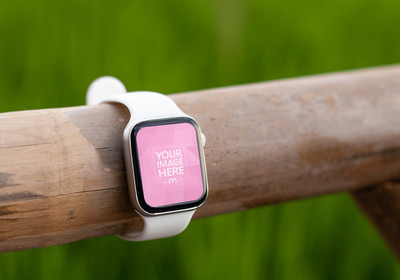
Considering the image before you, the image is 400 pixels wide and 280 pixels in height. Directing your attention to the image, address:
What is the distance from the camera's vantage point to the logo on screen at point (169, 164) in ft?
1.26

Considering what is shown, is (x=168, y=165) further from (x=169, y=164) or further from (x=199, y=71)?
(x=199, y=71)

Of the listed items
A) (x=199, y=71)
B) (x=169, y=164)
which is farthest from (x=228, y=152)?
(x=199, y=71)

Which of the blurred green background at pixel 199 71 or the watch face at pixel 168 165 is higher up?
the watch face at pixel 168 165

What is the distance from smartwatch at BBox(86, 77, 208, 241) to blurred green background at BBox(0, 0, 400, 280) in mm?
455

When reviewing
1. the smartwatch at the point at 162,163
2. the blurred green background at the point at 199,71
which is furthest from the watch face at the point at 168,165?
the blurred green background at the point at 199,71

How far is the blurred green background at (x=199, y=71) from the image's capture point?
2.80ft

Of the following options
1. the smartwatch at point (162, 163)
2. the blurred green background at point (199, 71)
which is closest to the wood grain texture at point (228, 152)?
the smartwatch at point (162, 163)

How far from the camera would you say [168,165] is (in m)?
0.39

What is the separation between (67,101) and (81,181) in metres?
0.56

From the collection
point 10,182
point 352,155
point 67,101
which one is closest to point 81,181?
point 10,182

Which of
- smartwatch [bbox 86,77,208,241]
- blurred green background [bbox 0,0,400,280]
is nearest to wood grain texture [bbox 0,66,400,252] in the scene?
smartwatch [bbox 86,77,208,241]

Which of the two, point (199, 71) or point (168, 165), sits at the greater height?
point (168, 165)

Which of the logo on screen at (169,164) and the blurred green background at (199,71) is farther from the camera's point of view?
the blurred green background at (199,71)

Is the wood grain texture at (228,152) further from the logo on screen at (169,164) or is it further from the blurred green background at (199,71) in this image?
the blurred green background at (199,71)
